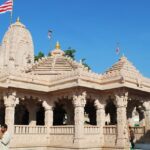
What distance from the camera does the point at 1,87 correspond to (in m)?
17.8

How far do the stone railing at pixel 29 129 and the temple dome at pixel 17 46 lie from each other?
573 inches

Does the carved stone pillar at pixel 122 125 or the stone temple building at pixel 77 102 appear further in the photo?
the stone temple building at pixel 77 102

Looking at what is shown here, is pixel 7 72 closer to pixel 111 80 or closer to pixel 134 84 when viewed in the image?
pixel 111 80

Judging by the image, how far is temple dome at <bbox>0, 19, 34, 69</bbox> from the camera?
34188 millimetres

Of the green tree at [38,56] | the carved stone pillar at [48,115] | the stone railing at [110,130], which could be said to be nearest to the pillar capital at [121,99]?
the stone railing at [110,130]

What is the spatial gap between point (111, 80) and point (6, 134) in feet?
40.5

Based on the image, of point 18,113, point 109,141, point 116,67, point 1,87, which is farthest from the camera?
point 18,113

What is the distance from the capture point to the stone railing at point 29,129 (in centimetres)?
1881

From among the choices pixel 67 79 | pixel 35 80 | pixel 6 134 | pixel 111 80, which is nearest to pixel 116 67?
pixel 111 80

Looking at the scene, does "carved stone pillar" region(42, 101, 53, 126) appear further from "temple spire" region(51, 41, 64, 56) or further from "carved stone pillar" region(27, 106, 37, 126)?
"temple spire" region(51, 41, 64, 56)

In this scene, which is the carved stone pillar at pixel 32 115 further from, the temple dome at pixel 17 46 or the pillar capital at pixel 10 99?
the temple dome at pixel 17 46

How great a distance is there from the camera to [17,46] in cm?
3441

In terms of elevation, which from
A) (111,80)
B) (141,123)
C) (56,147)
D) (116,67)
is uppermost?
(116,67)

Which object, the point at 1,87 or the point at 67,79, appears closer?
the point at 1,87
